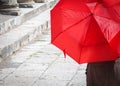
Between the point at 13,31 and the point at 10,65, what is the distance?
6.86ft

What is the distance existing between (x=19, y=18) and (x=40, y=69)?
3241mm

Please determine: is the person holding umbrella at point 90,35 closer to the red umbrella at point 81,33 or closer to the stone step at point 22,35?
the red umbrella at point 81,33

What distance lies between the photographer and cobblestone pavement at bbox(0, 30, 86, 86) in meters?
5.64

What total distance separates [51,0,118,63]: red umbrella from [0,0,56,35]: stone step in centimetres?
566

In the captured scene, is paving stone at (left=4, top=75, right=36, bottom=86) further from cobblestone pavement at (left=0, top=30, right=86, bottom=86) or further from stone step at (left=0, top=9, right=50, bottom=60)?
stone step at (left=0, top=9, right=50, bottom=60)

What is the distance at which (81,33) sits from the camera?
8.11 ft

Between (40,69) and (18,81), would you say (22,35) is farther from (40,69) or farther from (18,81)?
A: (18,81)

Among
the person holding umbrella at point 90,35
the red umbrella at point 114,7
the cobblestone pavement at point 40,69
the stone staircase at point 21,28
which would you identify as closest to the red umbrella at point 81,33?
the person holding umbrella at point 90,35

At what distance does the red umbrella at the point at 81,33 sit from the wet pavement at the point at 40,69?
9.66 ft

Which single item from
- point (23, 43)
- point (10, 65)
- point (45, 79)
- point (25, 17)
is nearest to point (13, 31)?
point (23, 43)

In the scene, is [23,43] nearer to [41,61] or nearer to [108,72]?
[41,61]

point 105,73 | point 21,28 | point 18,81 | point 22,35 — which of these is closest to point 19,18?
point 21,28

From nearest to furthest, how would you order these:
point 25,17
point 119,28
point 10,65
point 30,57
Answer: point 119,28, point 10,65, point 30,57, point 25,17

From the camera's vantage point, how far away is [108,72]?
2.61 m
